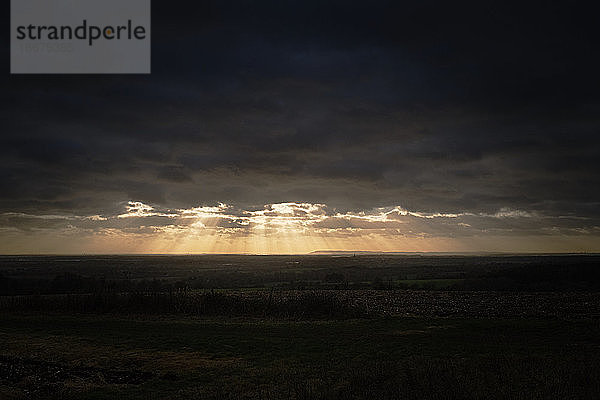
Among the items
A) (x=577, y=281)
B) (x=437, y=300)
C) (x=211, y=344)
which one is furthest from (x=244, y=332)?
(x=577, y=281)

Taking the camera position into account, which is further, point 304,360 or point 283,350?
point 283,350

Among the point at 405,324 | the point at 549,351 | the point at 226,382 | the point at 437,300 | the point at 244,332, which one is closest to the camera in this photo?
the point at 226,382

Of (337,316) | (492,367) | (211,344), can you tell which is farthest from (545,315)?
(211,344)

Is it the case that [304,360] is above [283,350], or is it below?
above

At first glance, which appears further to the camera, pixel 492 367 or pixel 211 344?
pixel 211 344

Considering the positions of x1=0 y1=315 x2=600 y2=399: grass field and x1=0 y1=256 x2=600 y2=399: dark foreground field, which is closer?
x1=0 y1=315 x2=600 y2=399: grass field

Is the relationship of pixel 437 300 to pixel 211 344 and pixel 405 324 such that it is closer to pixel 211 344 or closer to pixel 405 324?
pixel 405 324

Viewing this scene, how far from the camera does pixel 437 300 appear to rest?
50.9 metres

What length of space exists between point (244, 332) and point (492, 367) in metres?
15.5

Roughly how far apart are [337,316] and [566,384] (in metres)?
23.5

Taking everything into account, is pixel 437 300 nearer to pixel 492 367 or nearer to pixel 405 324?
pixel 405 324

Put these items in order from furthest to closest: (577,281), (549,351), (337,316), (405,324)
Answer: (577,281)
(337,316)
(405,324)
(549,351)

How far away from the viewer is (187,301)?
4041 centimetres

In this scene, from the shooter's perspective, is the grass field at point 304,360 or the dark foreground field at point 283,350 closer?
the grass field at point 304,360
